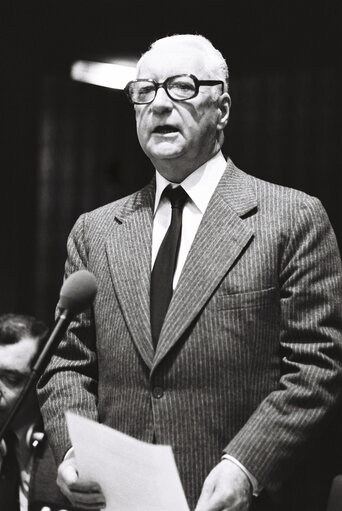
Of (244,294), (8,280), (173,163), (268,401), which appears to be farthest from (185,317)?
(8,280)

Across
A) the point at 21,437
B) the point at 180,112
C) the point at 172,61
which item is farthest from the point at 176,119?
the point at 21,437

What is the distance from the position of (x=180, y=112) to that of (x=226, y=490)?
0.77 metres

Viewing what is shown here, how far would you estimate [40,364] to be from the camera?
1.14 m

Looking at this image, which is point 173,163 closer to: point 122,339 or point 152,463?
point 122,339

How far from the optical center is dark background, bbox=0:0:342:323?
268cm

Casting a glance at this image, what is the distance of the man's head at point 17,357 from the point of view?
2.38m

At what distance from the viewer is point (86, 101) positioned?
123 inches

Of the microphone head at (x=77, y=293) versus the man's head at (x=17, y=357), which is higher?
the microphone head at (x=77, y=293)

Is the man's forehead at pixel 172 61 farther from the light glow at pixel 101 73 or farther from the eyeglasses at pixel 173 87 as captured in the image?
the light glow at pixel 101 73

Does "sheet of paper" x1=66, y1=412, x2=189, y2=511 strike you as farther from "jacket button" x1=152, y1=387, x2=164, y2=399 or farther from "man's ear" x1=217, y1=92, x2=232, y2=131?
"man's ear" x1=217, y1=92, x2=232, y2=131

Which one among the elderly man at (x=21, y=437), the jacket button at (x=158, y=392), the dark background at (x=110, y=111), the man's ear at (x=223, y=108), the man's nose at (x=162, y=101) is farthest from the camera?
the dark background at (x=110, y=111)

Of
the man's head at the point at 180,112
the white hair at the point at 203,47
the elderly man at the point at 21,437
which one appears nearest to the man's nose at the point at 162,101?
the man's head at the point at 180,112

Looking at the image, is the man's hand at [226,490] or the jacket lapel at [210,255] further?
the jacket lapel at [210,255]

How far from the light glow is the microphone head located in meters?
1.93
